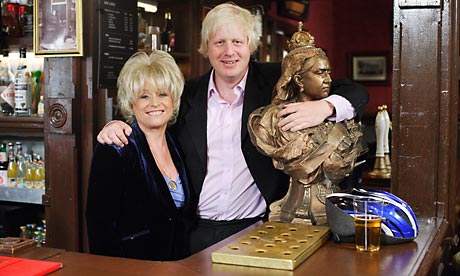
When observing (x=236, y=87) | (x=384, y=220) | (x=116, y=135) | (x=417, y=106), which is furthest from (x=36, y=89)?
(x=384, y=220)

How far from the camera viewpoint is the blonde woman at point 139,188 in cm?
214

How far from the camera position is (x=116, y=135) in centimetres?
215

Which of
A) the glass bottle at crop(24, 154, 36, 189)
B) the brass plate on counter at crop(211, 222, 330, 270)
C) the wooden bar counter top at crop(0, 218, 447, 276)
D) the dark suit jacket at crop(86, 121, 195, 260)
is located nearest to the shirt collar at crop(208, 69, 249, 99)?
the dark suit jacket at crop(86, 121, 195, 260)

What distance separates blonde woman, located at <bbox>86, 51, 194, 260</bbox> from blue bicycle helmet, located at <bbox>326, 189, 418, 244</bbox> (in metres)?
0.71

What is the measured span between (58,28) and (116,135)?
1267 mm

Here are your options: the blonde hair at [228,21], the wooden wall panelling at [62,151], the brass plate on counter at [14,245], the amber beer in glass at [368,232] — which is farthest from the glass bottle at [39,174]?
the amber beer in glass at [368,232]

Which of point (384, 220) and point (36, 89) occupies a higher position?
point (36, 89)

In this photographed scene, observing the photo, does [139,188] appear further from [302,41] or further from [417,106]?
[417,106]

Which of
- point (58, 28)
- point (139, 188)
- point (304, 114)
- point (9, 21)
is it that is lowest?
point (139, 188)

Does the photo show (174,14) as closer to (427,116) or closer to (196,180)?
(196,180)

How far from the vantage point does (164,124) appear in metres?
2.20

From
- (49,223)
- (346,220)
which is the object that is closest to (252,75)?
(346,220)

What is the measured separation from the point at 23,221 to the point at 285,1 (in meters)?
3.97

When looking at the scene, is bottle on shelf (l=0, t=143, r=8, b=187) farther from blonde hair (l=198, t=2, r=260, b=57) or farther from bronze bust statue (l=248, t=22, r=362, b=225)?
bronze bust statue (l=248, t=22, r=362, b=225)
